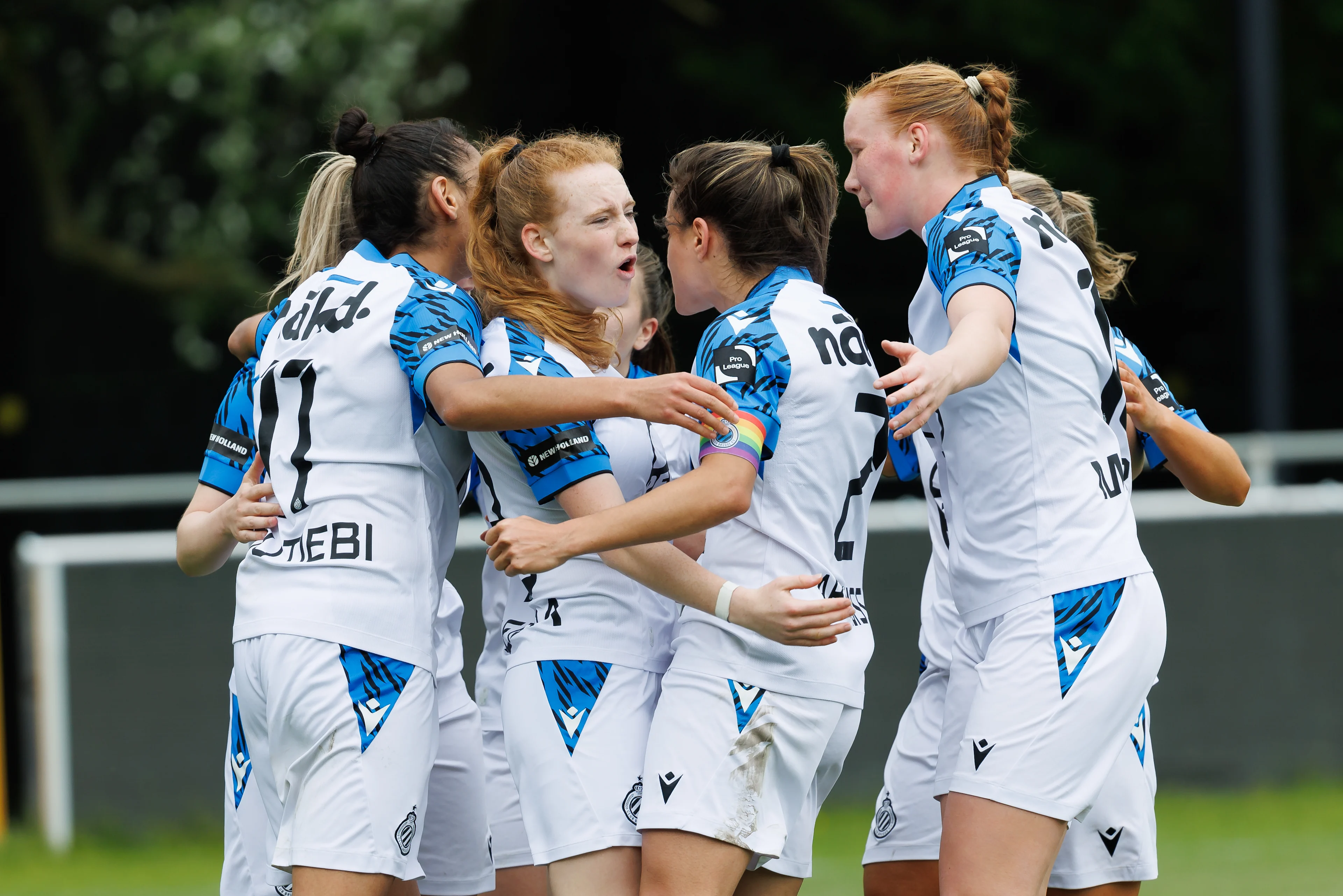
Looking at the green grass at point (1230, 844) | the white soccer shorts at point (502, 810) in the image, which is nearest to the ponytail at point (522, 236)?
the white soccer shorts at point (502, 810)

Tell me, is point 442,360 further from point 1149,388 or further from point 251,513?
point 1149,388

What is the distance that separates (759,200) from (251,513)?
1.20m

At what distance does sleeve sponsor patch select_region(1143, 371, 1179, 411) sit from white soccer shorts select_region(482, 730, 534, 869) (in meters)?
1.70

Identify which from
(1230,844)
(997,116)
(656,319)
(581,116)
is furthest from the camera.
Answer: (581,116)

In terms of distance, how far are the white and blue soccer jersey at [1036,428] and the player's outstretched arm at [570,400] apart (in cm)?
54

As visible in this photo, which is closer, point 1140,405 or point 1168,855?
point 1140,405

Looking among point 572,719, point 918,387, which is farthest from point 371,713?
point 918,387

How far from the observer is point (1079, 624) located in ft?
10.2

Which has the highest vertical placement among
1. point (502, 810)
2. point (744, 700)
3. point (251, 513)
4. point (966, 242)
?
point (966, 242)

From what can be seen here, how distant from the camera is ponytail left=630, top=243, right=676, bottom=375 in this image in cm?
412

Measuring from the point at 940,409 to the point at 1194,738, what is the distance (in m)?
5.66

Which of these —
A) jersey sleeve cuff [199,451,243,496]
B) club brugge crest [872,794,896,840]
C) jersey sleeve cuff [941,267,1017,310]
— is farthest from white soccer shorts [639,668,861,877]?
jersey sleeve cuff [199,451,243,496]

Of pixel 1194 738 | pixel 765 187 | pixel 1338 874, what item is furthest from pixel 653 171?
pixel 765 187

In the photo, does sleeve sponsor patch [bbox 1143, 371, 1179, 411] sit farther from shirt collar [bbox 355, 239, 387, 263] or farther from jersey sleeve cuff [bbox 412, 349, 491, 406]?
shirt collar [bbox 355, 239, 387, 263]
